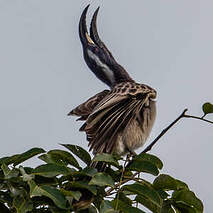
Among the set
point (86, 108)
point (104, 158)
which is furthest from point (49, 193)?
point (86, 108)

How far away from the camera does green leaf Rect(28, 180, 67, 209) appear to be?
7.58 ft

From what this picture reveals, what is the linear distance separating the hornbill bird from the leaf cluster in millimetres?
727

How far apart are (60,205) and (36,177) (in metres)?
0.25

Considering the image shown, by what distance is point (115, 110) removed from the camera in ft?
12.4

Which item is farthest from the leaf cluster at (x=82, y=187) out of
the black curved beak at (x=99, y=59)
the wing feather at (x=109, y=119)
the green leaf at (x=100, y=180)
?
the black curved beak at (x=99, y=59)

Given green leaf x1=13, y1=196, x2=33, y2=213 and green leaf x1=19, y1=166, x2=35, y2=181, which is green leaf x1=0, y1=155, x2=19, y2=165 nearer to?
green leaf x1=19, y1=166, x2=35, y2=181

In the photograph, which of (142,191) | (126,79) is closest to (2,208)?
(142,191)

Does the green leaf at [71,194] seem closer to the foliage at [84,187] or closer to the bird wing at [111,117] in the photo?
the foliage at [84,187]

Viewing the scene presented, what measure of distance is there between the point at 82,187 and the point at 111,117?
48.7 inches

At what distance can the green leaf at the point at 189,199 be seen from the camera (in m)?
2.67

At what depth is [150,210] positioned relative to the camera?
2.71 meters

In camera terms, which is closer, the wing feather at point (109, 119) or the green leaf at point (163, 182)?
the green leaf at point (163, 182)

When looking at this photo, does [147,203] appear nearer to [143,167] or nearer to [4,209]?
[143,167]

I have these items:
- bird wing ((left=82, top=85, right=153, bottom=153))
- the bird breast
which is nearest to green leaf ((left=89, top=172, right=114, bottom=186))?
bird wing ((left=82, top=85, right=153, bottom=153))
